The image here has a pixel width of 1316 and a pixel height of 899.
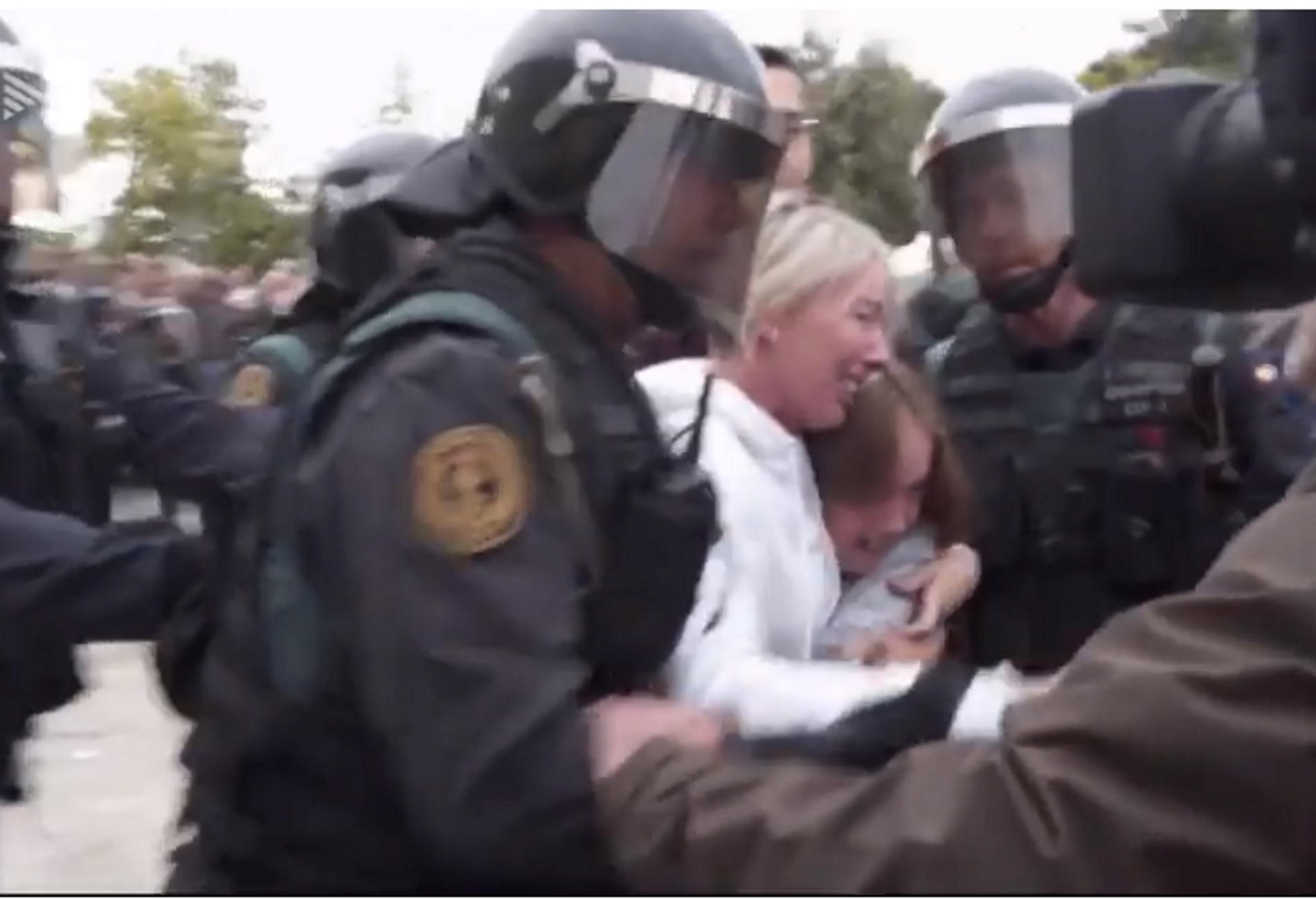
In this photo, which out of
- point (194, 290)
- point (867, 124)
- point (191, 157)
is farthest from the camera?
point (191, 157)

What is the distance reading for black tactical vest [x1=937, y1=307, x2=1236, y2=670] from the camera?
3.14 m

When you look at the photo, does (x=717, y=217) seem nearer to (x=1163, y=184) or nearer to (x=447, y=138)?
(x=447, y=138)

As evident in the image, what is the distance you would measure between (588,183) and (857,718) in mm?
658

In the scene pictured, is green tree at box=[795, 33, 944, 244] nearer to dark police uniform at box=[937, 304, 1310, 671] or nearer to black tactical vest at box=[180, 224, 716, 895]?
dark police uniform at box=[937, 304, 1310, 671]

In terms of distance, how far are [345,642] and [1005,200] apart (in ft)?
6.92

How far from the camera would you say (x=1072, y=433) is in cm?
323

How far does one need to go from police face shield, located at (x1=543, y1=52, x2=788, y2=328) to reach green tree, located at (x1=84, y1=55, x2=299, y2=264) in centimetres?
1581

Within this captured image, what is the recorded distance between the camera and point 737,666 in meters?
2.25

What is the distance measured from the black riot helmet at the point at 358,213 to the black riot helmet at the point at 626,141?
130 centimetres

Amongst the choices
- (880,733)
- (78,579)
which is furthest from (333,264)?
(880,733)

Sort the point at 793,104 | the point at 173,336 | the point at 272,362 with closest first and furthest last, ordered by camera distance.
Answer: the point at 793,104, the point at 272,362, the point at 173,336

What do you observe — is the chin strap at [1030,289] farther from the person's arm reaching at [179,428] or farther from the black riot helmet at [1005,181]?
the person's arm reaching at [179,428]

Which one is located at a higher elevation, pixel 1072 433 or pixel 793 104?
pixel 793 104

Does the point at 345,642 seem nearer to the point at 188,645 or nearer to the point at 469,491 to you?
the point at 469,491
